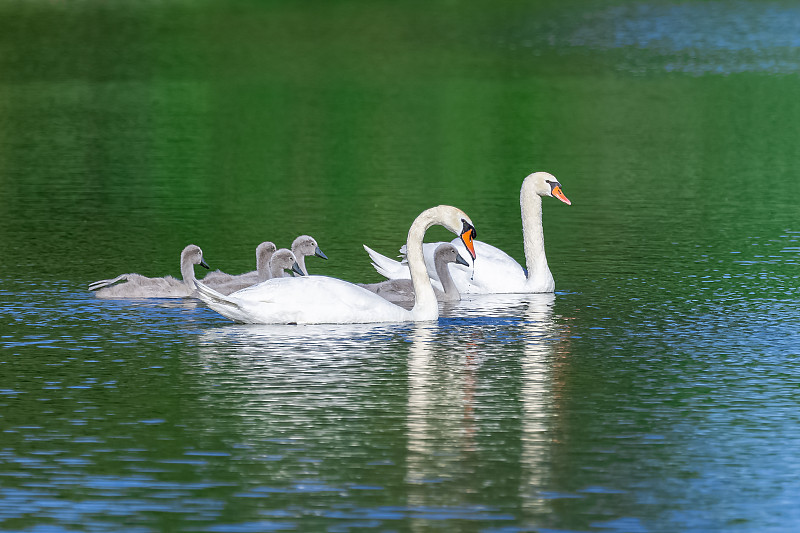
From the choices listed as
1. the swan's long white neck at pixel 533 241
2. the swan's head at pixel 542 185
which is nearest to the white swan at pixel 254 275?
the swan's long white neck at pixel 533 241

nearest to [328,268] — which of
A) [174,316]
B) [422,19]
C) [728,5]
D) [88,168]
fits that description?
[174,316]

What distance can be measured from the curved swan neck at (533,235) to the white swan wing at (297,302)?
12.2 ft

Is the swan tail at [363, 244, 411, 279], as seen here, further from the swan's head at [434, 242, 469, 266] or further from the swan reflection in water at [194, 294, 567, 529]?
the swan reflection in water at [194, 294, 567, 529]

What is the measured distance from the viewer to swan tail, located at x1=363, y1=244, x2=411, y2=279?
65.0 feet

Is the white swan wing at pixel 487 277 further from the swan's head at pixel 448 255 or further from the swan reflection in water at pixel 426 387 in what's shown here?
the swan reflection in water at pixel 426 387

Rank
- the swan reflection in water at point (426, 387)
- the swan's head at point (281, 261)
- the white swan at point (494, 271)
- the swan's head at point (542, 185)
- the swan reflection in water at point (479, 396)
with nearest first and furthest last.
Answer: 1. the swan reflection in water at point (479, 396)
2. the swan reflection in water at point (426, 387)
3. the swan's head at point (281, 261)
4. the white swan at point (494, 271)
5. the swan's head at point (542, 185)

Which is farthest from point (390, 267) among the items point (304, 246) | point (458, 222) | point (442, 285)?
point (458, 222)

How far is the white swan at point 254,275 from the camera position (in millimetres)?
18391

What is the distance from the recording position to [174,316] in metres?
17.2

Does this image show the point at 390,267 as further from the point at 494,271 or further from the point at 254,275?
the point at 254,275

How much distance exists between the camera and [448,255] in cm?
1870

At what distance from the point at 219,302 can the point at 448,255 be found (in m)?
3.64

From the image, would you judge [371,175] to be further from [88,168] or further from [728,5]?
[728,5]

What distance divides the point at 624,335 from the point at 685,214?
10770 millimetres
